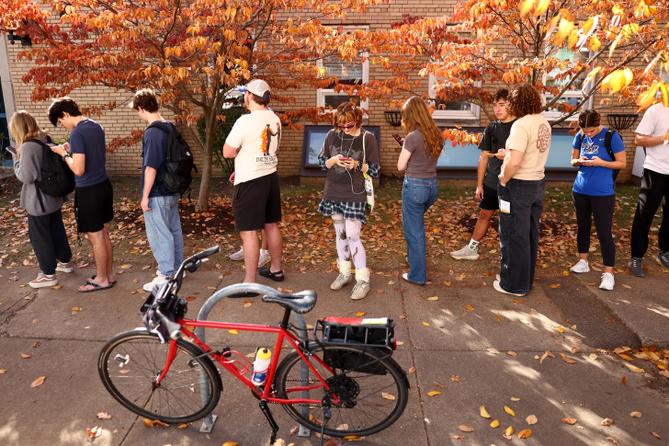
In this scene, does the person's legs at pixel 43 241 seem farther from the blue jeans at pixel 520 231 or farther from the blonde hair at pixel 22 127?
the blue jeans at pixel 520 231

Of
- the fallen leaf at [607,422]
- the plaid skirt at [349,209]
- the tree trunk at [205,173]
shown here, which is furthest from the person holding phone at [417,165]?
the tree trunk at [205,173]

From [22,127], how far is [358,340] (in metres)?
4.11

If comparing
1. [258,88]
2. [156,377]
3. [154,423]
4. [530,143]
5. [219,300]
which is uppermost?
[258,88]

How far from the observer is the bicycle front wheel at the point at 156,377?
3242 mm

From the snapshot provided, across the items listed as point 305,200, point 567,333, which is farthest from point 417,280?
point 305,200

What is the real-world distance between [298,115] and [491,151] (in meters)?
3.21

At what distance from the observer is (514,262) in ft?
17.3

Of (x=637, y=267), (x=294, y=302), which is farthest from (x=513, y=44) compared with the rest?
(x=294, y=302)

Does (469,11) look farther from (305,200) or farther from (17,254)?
(17,254)

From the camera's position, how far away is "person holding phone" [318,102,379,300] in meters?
4.92

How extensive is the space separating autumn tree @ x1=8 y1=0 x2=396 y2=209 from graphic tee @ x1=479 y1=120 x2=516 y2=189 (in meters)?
1.91

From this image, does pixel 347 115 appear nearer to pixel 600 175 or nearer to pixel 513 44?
pixel 600 175

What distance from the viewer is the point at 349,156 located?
198 inches

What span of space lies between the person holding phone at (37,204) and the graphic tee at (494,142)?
462 cm
